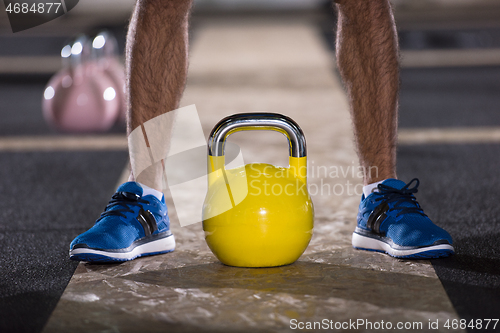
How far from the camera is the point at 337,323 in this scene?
152 cm

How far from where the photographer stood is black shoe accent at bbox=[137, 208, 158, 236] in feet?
6.63

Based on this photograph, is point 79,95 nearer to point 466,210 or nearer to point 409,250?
point 466,210

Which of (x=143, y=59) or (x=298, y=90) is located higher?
(x=143, y=59)

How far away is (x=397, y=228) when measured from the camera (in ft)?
6.50

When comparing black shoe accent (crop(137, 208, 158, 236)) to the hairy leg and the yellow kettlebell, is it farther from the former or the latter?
the yellow kettlebell

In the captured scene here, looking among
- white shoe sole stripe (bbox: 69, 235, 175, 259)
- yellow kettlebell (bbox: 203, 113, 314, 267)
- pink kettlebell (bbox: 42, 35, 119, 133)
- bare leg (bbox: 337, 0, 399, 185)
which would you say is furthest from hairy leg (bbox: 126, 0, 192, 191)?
pink kettlebell (bbox: 42, 35, 119, 133)

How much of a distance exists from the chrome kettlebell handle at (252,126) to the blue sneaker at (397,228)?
0.40 meters

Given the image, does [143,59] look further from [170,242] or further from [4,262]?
[4,262]

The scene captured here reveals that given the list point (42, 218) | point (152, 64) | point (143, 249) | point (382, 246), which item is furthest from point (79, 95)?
point (382, 246)

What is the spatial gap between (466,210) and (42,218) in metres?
1.85

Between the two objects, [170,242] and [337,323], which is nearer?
[337,323]

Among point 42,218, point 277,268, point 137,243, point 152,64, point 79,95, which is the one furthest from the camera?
point 79,95

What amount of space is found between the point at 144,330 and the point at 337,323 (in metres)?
0.48

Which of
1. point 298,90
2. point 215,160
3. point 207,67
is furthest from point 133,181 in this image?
point 207,67
